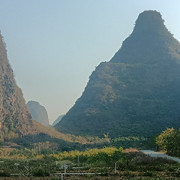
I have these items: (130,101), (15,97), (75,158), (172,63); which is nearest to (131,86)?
(130,101)

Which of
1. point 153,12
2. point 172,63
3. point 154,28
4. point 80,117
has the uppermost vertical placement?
point 153,12

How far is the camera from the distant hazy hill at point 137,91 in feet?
383

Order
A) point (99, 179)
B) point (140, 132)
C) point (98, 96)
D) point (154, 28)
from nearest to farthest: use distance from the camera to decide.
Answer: point (99, 179), point (140, 132), point (98, 96), point (154, 28)

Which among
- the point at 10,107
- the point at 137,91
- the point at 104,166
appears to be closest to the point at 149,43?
the point at 137,91

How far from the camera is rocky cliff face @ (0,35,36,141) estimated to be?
3686 inches

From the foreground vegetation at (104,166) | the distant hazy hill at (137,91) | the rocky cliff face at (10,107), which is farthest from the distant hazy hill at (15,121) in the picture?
the foreground vegetation at (104,166)

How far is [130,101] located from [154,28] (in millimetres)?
70316

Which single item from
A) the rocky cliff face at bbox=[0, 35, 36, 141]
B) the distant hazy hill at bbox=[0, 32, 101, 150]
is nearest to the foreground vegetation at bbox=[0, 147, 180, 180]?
the distant hazy hill at bbox=[0, 32, 101, 150]

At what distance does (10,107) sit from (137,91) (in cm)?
6219

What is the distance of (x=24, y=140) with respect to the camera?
8888cm

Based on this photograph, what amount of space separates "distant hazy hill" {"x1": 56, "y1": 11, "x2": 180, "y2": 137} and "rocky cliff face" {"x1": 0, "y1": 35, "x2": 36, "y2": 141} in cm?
2142

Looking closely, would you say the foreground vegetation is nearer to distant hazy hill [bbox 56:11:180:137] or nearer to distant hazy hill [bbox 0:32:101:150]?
distant hazy hill [bbox 0:32:101:150]

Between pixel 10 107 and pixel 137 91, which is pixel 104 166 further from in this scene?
pixel 137 91

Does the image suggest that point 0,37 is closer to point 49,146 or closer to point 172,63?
point 49,146
